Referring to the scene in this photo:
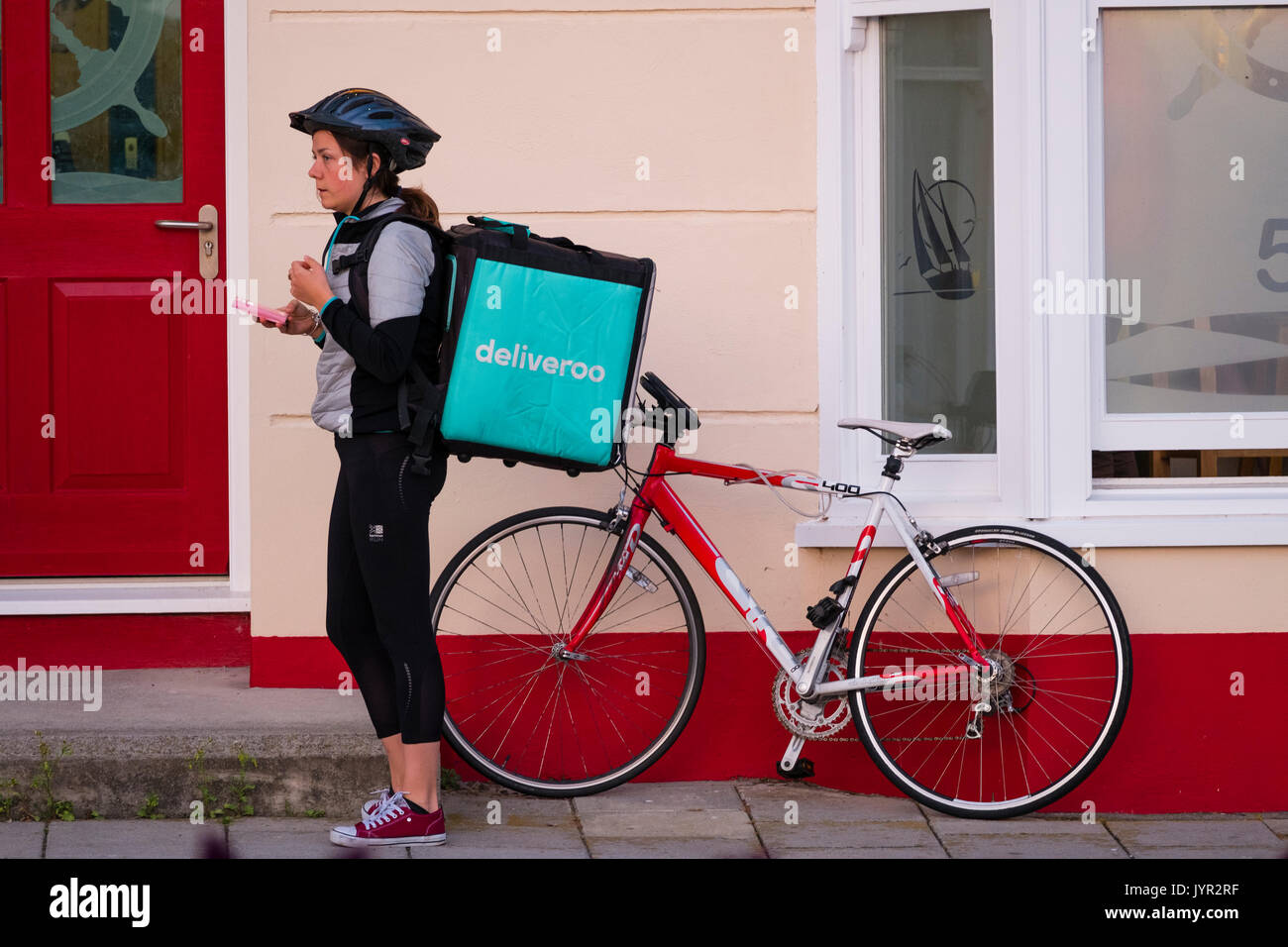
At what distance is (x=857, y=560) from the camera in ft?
14.0

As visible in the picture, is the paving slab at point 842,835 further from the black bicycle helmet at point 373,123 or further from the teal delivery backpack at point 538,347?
the black bicycle helmet at point 373,123

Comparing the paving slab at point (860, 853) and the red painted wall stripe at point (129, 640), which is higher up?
the red painted wall stripe at point (129, 640)

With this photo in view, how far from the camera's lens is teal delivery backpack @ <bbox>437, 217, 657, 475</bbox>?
368 centimetres

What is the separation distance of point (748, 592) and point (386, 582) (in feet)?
3.82

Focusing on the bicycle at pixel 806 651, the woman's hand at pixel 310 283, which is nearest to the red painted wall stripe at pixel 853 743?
the bicycle at pixel 806 651

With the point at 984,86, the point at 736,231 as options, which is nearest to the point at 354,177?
the point at 736,231

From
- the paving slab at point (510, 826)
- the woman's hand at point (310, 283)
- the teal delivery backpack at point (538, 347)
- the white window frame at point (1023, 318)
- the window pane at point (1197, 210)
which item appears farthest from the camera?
the window pane at point (1197, 210)

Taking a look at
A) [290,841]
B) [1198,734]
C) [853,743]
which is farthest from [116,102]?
[1198,734]

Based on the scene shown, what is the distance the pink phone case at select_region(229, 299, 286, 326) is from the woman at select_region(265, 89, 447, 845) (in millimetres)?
61

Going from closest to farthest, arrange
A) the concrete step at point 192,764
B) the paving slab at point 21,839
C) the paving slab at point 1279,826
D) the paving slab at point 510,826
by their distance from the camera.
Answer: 1. the paving slab at point 21,839
2. the paving slab at point 510,826
3. the concrete step at point 192,764
4. the paving slab at point 1279,826

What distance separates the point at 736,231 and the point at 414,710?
5.90ft

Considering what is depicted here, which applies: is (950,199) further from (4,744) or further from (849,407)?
(4,744)

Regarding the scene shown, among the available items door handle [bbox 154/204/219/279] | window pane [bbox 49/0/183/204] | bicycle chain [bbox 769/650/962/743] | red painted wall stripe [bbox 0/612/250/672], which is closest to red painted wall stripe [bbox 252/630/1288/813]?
bicycle chain [bbox 769/650/962/743]

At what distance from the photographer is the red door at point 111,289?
4.86 m
